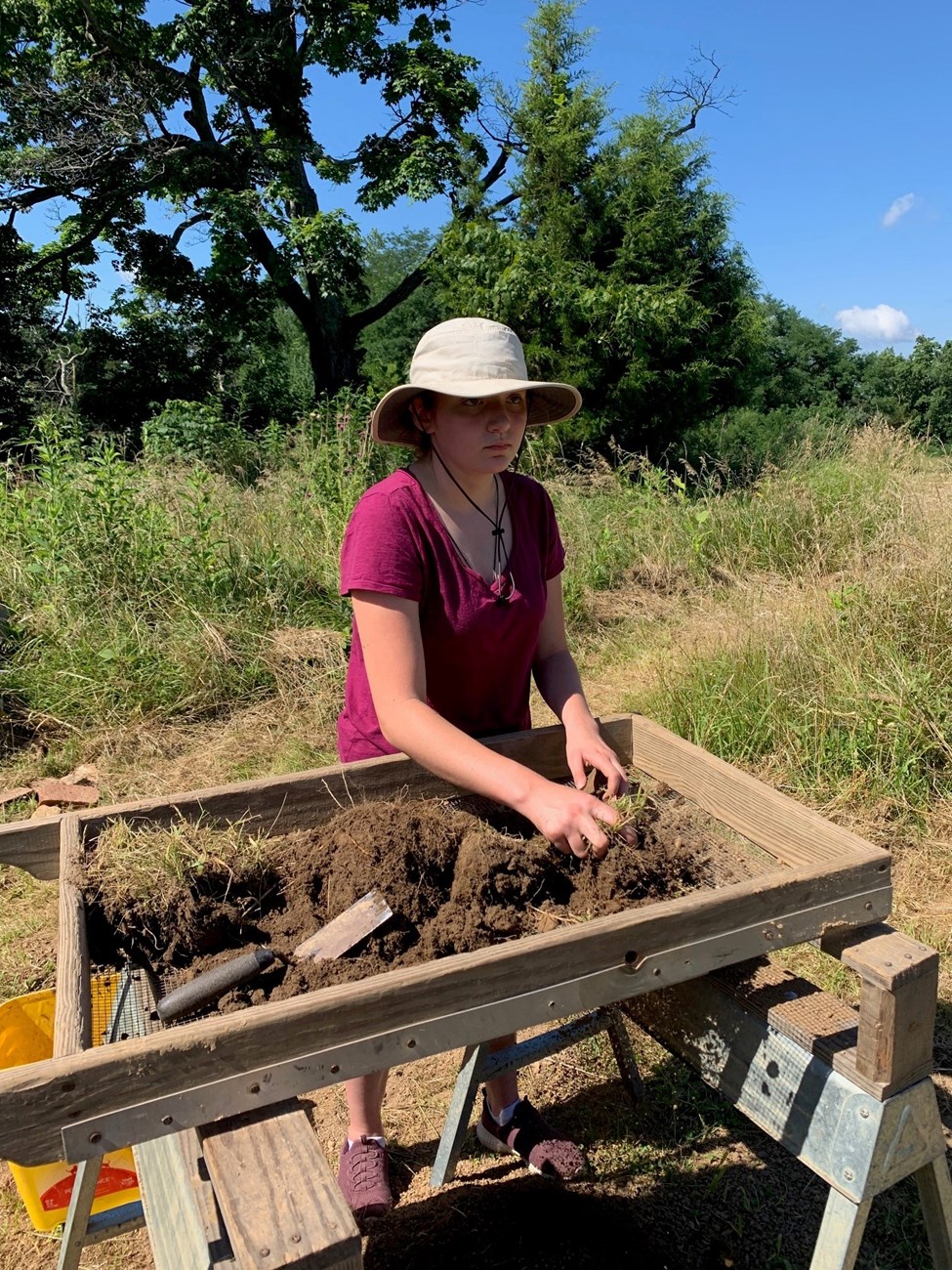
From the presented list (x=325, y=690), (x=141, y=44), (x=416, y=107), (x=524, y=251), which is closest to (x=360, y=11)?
(x=416, y=107)

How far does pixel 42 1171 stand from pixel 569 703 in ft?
5.13

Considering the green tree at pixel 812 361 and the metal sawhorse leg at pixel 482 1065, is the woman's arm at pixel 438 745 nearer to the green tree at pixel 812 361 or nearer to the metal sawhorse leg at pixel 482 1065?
the metal sawhorse leg at pixel 482 1065

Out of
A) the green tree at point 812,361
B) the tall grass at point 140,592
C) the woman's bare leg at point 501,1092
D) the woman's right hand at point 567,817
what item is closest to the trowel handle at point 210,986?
the woman's right hand at point 567,817

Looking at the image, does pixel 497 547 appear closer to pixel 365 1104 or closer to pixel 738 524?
pixel 365 1104

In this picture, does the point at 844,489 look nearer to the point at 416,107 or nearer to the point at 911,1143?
the point at 911,1143

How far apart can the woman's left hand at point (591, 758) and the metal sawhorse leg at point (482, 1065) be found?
0.83 metres

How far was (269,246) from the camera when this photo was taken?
16266 mm

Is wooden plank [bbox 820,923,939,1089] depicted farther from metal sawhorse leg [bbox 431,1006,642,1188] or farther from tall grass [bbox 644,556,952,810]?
tall grass [bbox 644,556,952,810]

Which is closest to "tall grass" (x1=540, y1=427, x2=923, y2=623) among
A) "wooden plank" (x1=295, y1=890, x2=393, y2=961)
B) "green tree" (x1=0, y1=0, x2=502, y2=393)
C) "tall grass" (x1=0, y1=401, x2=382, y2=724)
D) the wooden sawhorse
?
"tall grass" (x1=0, y1=401, x2=382, y2=724)

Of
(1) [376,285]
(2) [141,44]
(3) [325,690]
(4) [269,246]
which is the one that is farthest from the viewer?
(1) [376,285]

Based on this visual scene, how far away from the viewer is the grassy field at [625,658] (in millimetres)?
2496

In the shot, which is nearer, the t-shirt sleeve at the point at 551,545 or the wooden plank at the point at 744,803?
the wooden plank at the point at 744,803

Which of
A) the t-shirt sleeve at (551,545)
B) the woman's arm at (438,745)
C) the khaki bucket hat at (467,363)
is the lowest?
the woman's arm at (438,745)

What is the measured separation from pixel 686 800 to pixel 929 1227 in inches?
33.2
